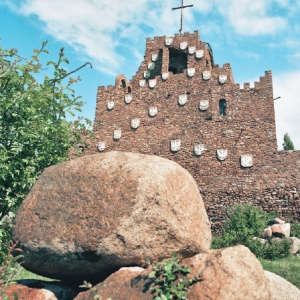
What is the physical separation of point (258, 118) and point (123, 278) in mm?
15137

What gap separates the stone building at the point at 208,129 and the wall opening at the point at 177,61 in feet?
2.17

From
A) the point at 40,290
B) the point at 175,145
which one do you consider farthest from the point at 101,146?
the point at 40,290

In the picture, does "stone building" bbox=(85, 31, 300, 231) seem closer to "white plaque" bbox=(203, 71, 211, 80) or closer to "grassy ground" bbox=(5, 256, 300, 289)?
"white plaque" bbox=(203, 71, 211, 80)

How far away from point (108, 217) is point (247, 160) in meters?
13.8

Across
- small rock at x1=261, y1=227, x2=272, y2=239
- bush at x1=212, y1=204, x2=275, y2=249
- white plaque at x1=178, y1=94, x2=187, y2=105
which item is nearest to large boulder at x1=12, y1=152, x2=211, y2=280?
bush at x1=212, y1=204, x2=275, y2=249

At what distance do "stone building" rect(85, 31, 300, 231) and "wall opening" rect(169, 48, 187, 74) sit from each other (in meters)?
0.66

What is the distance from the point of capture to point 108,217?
187 inches

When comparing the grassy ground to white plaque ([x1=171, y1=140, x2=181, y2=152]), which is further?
white plaque ([x1=171, y1=140, x2=181, y2=152])

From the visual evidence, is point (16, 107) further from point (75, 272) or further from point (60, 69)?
point (75, 272)

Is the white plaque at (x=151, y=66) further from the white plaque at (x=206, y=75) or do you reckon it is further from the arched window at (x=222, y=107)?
the arched window at (x=222, y=107)

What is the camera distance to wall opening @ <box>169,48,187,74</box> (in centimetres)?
2416

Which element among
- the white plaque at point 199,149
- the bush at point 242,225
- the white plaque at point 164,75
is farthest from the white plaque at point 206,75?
the bush at point 242,225

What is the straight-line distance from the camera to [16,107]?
28.5ft

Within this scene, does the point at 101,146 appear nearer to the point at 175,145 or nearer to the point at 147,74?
the point at 175,145
